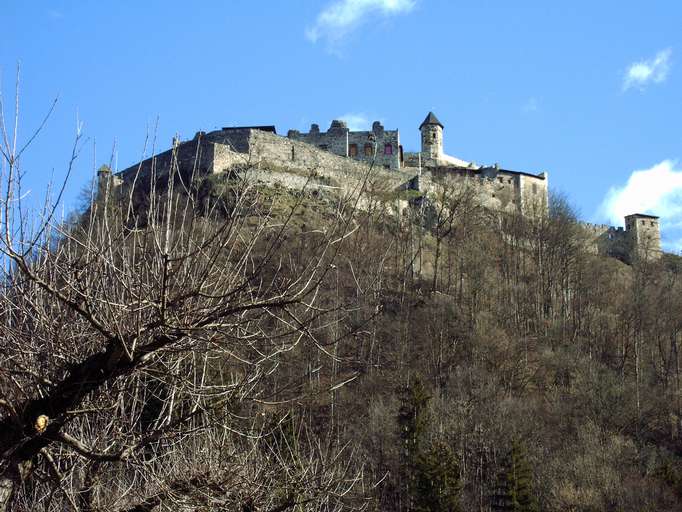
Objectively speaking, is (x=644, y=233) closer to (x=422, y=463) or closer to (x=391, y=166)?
(x=391, y=166)

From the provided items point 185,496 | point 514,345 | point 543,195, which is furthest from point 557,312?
point 185,496

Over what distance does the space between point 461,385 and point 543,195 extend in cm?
2490

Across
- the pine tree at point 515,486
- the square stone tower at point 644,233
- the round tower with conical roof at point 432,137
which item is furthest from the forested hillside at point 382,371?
the round tower with conical roof at point 432,137

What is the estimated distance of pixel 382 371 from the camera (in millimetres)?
35062

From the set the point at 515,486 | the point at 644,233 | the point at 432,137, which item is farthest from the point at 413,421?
the point at 644,233

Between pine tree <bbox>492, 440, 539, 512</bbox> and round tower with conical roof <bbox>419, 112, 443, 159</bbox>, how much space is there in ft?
111

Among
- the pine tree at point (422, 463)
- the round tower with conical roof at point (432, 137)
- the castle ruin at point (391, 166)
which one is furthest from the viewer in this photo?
the round tower with conical roof at point (432, 137)

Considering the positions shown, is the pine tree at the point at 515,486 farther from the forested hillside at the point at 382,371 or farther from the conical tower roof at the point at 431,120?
the conical tower roof at the point at 431,120

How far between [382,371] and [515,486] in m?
8.79

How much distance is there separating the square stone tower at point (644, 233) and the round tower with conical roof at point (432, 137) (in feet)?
44.0

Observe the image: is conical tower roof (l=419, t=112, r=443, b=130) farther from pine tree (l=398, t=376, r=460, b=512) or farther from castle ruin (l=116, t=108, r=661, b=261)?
pine tree (l=398, t=376, r=460, b=512)

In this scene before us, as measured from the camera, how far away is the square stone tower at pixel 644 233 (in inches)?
2276

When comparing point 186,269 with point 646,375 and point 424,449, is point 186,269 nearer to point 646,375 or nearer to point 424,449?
point 424,449

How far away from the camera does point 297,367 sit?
96.5 ft
